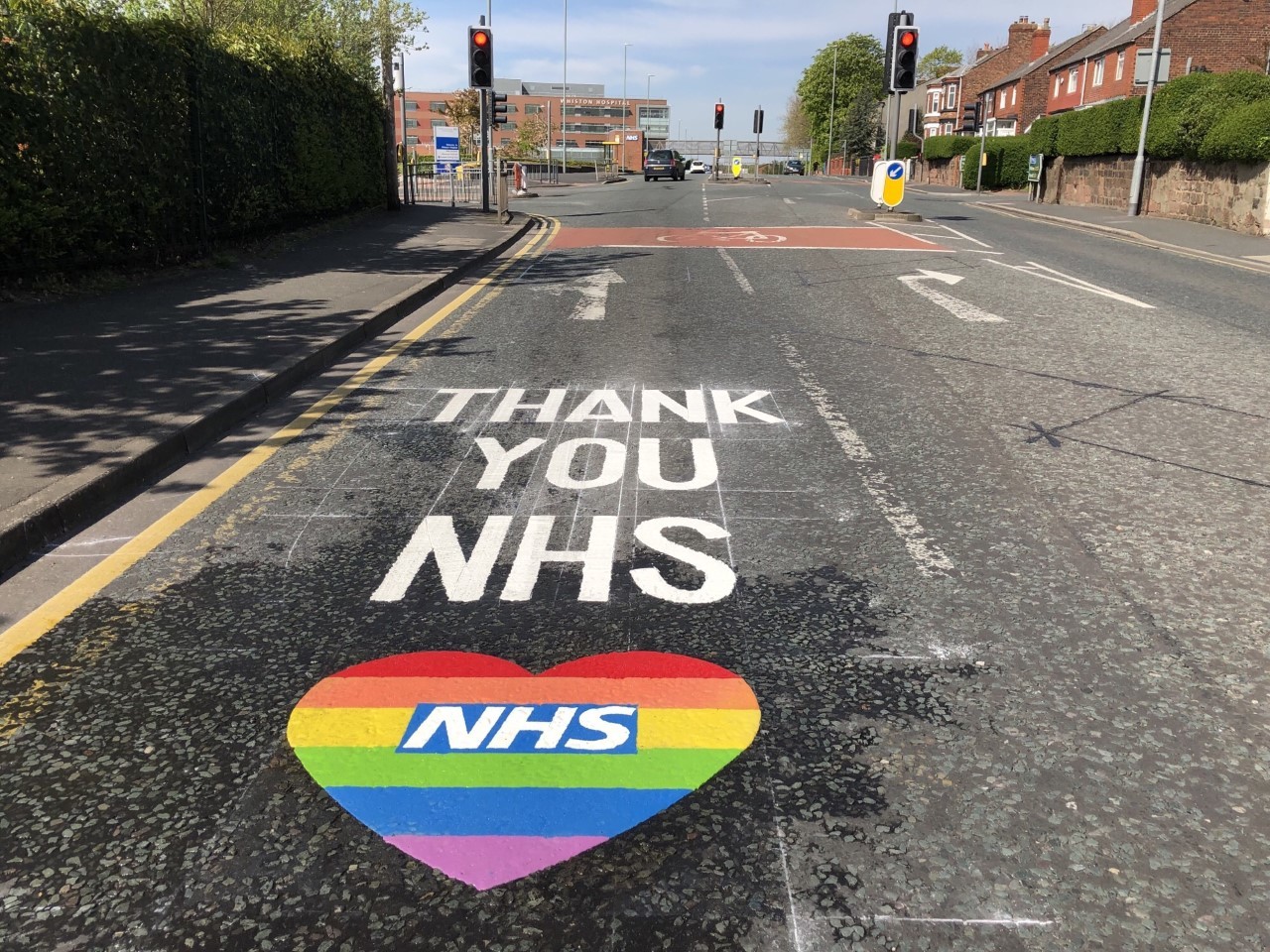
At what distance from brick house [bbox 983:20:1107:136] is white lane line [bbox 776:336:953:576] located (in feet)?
202

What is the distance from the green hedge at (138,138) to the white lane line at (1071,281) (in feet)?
36.2

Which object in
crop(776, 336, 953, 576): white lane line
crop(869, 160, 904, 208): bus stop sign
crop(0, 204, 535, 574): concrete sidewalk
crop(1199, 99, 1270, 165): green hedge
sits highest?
crop(1199, 99, 1270, 165): green hedge

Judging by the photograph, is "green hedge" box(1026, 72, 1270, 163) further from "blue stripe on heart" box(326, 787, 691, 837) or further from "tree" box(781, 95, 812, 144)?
"tree" box(781, 95, 812, 144)

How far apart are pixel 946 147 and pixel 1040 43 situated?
17698 millimetres

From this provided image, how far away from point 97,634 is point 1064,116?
127 feet

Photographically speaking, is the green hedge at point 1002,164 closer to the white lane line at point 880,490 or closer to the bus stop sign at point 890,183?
the bus stop sign at point 890,183

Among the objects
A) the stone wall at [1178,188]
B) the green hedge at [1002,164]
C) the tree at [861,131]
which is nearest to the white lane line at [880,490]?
the stone wall at [1178,188]

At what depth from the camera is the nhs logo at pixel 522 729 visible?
271 centimetres

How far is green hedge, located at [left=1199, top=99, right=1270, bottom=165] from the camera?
21453 mm

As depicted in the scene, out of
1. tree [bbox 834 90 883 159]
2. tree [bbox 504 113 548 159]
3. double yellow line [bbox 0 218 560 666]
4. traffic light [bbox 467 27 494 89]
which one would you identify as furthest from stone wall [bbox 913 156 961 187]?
double yellow line [bbox 0 218 560 666]

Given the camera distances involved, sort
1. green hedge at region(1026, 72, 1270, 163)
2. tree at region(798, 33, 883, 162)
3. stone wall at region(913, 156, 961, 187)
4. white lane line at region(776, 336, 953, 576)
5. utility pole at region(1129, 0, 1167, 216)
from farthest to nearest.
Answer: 1. tree at region(798, 33, 883, 162)
2. stone wall at region(913, 156, 961, 187)
3. utility pole at region(1129, 0, 1167, 216)
4. green hedge at region(1026, 72, 1270, 163)
5. white lane line at region(776, 336, 953, 576)

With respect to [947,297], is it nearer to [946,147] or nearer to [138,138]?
[138,138]

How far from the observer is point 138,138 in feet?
37.6

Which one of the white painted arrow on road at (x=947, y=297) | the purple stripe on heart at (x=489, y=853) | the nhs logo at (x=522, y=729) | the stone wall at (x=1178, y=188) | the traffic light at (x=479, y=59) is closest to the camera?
the purple stripe on heart at (x=489, y=853)
